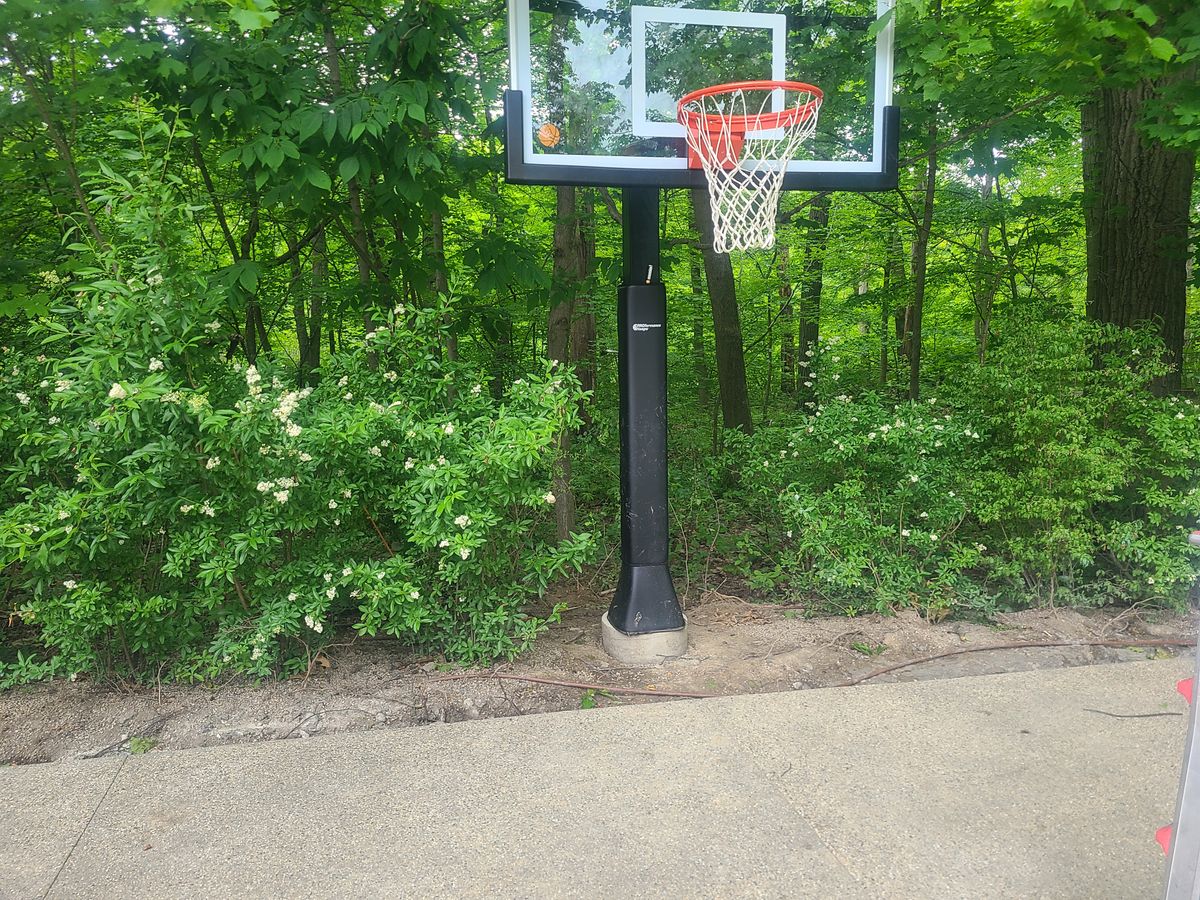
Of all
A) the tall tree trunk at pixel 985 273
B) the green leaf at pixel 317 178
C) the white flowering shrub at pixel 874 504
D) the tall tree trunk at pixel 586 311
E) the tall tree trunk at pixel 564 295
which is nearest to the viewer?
the green leaf at pixel 317 178

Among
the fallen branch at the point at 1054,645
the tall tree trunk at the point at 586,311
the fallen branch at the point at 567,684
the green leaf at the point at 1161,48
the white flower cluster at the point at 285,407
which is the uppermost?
the green leaf at the point at 1161,48

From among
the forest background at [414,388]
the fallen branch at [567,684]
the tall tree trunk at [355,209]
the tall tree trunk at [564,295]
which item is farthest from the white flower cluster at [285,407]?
the tall tree trunk at [564,295]

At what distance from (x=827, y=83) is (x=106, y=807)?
4996mm

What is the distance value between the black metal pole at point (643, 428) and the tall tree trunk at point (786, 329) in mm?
6261

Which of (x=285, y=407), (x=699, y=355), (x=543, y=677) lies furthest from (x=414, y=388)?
(x=699, y=355)

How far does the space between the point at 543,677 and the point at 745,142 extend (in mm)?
2953

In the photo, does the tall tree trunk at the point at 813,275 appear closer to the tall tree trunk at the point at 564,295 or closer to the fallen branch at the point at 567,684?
the tall tree trunk at the point at 564,295

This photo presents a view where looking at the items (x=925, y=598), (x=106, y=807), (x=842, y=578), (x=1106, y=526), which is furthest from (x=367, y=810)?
(x=1106, y=526)

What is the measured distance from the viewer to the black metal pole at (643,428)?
4203 mm

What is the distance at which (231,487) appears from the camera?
3699 millimetres

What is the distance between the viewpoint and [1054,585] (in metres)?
4.94

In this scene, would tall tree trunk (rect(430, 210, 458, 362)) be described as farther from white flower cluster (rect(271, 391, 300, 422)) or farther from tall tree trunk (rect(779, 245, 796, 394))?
tall tree trunk (rect(779, 245, 796, 394))

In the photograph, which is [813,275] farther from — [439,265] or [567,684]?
[567,684]

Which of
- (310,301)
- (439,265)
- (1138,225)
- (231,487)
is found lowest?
(231,487)
